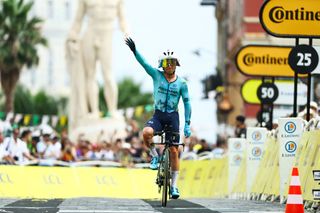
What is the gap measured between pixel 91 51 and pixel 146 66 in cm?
3434

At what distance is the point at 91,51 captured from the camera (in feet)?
174

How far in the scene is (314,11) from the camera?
21.7 metres

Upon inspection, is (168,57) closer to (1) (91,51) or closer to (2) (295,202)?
(2) (295,202)

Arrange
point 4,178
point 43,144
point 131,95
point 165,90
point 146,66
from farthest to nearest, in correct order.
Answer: point 131,95
point 43,144
point 4,178
point 146,66
point 165,90

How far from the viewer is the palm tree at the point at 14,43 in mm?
86750

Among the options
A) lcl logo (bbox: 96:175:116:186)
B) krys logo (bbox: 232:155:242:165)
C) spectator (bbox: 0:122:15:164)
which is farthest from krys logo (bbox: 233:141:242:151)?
spectator (bbox: 0:122:15:164)

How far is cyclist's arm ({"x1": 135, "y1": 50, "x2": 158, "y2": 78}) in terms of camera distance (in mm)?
18734

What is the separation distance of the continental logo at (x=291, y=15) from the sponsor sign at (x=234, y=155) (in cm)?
504

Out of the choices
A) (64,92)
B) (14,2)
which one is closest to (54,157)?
(14,2)

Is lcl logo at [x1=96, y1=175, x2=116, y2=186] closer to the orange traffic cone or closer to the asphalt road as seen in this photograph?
the asphalt road

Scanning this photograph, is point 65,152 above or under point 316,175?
under

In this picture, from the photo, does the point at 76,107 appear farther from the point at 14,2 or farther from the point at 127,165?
the point at 14,2

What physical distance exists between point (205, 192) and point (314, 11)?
31.3 feet

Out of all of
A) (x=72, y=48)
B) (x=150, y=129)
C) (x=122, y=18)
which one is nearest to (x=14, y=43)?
(x=72, y=48)
